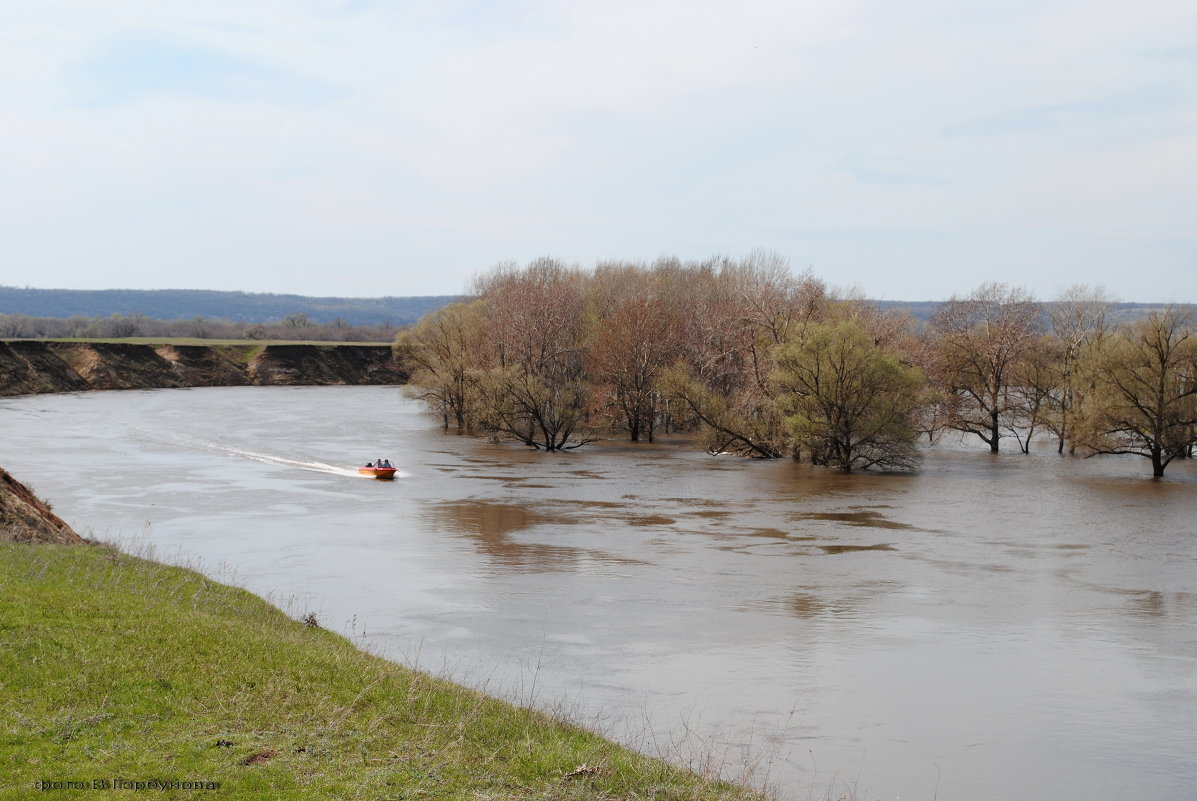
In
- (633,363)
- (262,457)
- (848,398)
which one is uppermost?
(633,363)

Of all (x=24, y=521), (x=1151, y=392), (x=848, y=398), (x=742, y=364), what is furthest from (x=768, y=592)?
(x=742, y=364)

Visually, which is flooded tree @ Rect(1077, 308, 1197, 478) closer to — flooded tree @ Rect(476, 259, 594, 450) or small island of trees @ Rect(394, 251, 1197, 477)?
small island of trees @ Rect(394, 251, 1197, 477)

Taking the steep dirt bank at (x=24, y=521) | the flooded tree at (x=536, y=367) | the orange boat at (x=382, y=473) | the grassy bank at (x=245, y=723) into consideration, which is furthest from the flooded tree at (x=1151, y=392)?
the steep dirt bank at (x=24, y=521)

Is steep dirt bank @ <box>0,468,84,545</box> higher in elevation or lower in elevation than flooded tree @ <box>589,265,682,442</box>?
lower

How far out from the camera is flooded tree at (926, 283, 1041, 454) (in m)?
65.8

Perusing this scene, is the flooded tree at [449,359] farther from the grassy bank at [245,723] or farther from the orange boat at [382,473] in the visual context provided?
the grassy bank at [245,723]

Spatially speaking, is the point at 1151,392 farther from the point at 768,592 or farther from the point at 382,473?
the point at 382,473

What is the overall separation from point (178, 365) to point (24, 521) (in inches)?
4781

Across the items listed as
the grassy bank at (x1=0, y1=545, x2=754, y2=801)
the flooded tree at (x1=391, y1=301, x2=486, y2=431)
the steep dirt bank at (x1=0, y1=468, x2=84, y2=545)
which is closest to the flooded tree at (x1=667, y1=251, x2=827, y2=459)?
the flooded tree at (x1=391, y1=301, x2=486, y2=431)

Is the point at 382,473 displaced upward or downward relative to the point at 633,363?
downward

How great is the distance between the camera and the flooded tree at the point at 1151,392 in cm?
5344

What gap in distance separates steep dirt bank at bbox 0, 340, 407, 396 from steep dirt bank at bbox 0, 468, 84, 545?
9665 cm

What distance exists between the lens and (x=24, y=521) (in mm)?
24234

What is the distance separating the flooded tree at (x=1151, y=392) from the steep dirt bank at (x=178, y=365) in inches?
4141
